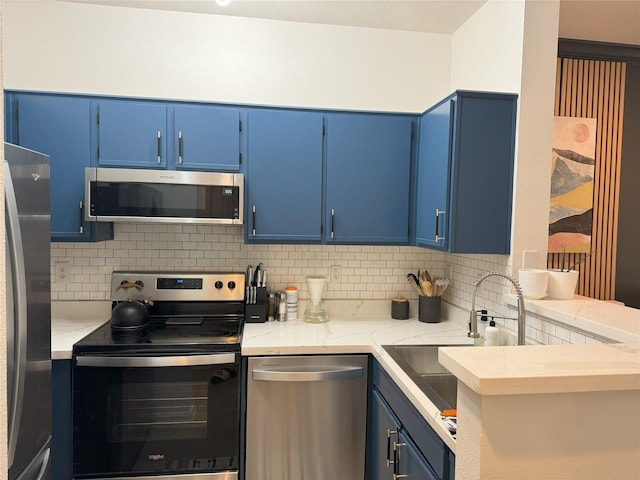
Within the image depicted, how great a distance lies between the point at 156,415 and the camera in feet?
6.87

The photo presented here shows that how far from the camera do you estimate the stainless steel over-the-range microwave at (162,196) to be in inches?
88.2

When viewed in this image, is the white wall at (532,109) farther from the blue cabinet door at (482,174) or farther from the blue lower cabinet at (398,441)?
the blue lower cabinet at (398,441)

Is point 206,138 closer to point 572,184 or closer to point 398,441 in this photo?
point 398,441

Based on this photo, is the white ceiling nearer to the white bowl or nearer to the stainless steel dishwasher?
the white bowl

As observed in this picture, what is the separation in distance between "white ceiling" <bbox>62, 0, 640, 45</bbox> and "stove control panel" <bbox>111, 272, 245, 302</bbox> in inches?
60.7

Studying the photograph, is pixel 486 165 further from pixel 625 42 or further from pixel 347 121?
pixel 625 42

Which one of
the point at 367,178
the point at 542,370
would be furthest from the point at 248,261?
the point at 542,370

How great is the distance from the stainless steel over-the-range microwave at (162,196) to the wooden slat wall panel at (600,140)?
218 centimetres

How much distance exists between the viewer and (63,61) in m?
2.46

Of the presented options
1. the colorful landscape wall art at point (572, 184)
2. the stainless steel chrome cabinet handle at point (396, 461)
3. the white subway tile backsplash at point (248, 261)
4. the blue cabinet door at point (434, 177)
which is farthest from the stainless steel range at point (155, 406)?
the colorful landscape wall art at point (572, 184)

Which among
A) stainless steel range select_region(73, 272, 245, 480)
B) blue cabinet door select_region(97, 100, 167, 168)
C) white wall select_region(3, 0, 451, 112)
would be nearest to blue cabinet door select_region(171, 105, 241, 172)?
blue cabinet door select_region(97, 100, 167, 168)

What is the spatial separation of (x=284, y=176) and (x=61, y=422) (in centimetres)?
163

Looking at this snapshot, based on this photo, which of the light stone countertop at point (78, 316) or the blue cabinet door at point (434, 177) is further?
the light stone countertop at point (78, 316)

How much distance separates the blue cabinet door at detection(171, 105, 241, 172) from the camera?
2365mm
